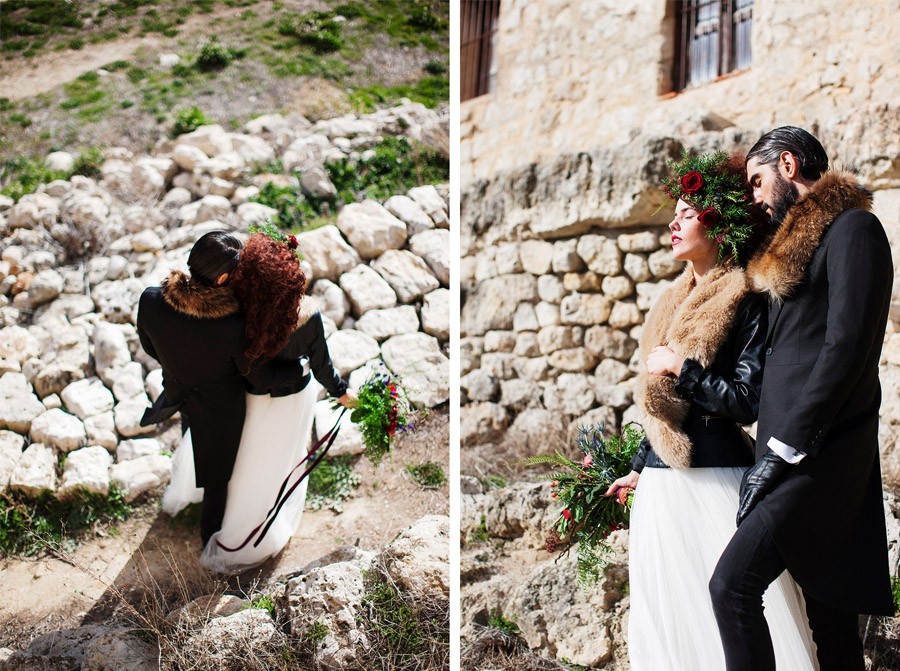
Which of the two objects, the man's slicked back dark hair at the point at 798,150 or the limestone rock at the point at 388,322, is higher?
the man's slicked back dark hair at the point at 798,150

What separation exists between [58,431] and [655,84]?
183 inches

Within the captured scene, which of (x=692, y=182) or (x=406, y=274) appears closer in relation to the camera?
(x=692, y=182)

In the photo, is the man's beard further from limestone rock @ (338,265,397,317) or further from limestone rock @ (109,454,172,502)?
limestone rock @ (109,454,172,502)

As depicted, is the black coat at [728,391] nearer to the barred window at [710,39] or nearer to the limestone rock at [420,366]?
the limestone rock at [420,366]

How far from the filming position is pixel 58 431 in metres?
3.86

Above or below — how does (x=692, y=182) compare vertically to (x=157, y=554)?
above

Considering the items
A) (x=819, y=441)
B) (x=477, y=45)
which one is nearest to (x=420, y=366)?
(x=819, y=441)

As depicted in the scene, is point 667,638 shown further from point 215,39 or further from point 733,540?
point 215,39

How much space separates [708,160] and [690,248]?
0.31 metres

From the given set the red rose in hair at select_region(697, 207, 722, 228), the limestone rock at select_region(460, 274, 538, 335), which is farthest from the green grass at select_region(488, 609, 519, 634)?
the limestone rock at select_region(460, 274, 538, 335)

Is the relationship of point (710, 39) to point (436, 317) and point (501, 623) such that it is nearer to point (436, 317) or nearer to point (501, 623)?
point (436, 317)

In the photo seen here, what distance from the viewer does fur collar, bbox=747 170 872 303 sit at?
2.13 meters

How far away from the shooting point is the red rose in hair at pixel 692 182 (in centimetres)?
232

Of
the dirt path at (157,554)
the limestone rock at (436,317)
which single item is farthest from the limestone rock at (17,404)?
the limestone rock at (436,317)
